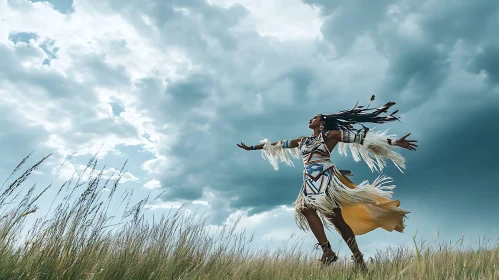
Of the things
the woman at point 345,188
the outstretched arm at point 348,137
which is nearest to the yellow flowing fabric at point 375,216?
the woman at point 345,188

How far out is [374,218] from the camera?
21.0ft

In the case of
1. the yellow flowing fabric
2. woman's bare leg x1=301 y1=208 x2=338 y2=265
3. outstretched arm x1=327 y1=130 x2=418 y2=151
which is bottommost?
woman's bare leg x1=301 y1=208 x2=338 y2=265

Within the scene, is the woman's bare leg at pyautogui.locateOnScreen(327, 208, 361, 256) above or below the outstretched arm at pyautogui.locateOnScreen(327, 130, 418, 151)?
below

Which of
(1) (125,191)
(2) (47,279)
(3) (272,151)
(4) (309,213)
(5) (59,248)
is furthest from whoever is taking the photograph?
(3) (272,151)

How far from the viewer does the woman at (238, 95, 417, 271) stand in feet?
19.9

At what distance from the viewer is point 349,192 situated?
246 inches

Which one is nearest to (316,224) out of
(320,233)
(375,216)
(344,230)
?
(320,233)

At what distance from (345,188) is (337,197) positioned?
0.24 m

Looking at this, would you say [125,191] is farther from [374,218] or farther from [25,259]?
[374,218]

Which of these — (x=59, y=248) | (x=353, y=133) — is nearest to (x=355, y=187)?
(x=353, y=133)

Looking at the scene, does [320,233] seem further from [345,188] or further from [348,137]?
[348,137]

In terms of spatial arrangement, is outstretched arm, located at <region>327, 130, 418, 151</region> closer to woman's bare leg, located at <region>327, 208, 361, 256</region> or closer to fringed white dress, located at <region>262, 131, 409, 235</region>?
fringed white dress, located at <region>262, 131, 409, 235</region>

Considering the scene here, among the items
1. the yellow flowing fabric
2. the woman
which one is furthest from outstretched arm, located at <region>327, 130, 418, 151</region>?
the yellow flowing fabric

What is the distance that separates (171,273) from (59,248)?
1.31m
